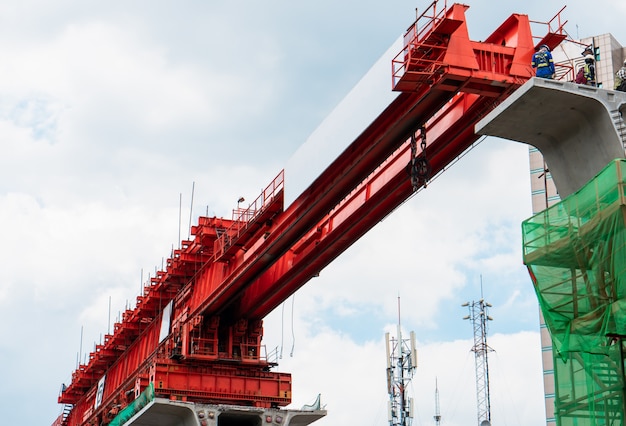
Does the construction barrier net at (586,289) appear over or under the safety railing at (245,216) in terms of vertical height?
under

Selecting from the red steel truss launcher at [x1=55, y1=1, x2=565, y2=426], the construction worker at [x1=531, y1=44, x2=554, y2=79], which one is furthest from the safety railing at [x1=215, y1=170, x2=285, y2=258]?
the construction worker at [x1=531, y1=44, x2=554, y2=79]

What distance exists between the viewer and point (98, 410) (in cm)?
5453

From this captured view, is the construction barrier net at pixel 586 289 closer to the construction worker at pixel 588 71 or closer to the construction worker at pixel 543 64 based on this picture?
the construction worker at pixel 543 64

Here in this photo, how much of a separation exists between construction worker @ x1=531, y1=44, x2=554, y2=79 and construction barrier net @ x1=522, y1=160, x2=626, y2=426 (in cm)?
348

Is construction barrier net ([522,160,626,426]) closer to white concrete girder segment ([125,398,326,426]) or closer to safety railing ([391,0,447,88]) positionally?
safety railing ([391,0,447,88])

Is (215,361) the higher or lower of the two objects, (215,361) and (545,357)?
the lower

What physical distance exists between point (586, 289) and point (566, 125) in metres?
3.91

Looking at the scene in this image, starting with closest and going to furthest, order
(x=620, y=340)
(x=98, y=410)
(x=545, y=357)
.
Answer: (x=620, y=340) < (x=98, y=410) < (x=545, y=357)

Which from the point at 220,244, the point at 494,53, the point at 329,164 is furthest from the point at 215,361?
the point at 494,53

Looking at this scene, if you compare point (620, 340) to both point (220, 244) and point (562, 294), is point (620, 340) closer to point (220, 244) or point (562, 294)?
point (562, 294)

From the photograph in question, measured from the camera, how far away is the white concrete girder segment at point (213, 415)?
135 ft

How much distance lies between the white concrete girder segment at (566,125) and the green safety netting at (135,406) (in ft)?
74.0

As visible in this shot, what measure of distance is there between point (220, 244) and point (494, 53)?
18.3m

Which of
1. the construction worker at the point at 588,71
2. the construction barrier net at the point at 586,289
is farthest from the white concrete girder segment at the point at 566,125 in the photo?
the construction worker at the point at 588,71
